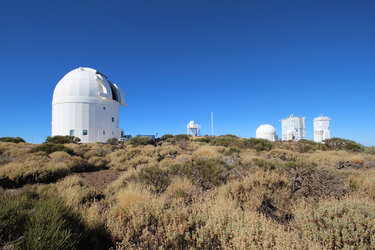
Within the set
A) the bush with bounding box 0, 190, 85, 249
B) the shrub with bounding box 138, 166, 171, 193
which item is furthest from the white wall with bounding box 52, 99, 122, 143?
the bush with bounding box 0, 190, 85, 249

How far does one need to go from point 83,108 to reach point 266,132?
3268 centimetres

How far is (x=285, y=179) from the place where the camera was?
4348 mm

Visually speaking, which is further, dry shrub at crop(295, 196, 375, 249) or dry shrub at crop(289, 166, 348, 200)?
dry shrub at crop(289, 166, 348, 200)

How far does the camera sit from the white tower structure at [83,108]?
22.8 m

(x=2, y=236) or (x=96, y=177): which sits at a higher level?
(x=2, y=236)

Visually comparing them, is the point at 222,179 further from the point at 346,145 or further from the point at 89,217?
the point at 346,145

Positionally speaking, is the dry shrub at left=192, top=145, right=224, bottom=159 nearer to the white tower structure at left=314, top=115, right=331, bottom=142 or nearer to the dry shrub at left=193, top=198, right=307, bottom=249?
the dry shrub at left=193, top=198, right=307, bottom=249

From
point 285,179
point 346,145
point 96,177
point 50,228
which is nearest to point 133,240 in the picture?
point 50,228

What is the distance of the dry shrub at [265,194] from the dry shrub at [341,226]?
57 cm

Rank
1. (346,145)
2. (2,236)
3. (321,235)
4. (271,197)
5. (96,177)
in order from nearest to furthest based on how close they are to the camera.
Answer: (2,236)
(321,235)
(271,197)
(96,177)
(346,145)

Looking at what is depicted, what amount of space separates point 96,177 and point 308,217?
22.3 feet

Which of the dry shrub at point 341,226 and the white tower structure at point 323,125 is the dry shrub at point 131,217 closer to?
the dry shrub at point 341,226

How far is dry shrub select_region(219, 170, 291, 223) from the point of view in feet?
10.6

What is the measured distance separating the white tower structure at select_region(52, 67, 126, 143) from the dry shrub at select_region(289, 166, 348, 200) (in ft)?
78.8
